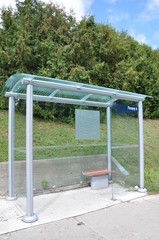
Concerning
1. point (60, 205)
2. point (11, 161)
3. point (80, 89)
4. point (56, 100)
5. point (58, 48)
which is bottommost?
point (60, 205)

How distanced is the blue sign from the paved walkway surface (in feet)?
6.04

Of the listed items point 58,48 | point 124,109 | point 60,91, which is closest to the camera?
point 60,91

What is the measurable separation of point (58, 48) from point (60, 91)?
3.17m

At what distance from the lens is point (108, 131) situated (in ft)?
17.9

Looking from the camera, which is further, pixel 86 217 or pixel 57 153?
pixel 57 153

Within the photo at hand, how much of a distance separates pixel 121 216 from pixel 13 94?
2.98 m

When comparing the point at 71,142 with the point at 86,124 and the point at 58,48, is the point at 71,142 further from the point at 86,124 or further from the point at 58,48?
the point at 58,48

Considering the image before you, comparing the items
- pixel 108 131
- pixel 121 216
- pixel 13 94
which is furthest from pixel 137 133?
pixel 13 94

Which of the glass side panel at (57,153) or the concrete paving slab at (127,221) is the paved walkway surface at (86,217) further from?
the glass side panel at (57,153)

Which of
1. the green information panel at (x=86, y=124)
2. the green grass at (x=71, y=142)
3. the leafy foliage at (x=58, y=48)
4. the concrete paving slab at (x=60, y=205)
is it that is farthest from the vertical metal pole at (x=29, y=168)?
the leafy foliage at (x=58, y=48)

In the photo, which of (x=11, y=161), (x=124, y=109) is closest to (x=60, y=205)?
(x=11, y=161)

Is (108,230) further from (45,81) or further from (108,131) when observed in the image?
(108,131)

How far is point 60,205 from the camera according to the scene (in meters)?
3.88

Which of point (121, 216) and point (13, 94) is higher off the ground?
point (13, 94)
